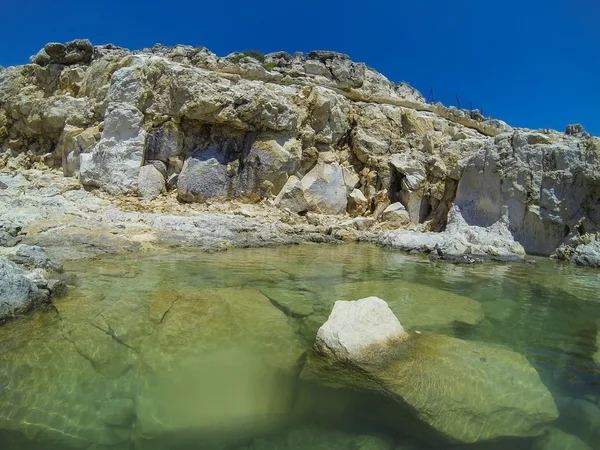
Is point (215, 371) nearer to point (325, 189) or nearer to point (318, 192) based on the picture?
point (318, 192)

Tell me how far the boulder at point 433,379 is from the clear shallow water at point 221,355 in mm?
178

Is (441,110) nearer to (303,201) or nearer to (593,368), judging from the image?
(303,201)

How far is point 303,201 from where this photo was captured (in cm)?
2248

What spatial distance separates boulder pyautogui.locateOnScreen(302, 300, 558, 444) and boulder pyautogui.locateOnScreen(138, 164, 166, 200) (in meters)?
17.3

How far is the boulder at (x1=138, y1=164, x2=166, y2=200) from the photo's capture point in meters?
19.9

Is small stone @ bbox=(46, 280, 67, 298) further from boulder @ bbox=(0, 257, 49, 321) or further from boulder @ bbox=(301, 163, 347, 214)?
boulder @ bbox=(301, 163, 347, 214)

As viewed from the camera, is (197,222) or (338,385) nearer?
(338,385)

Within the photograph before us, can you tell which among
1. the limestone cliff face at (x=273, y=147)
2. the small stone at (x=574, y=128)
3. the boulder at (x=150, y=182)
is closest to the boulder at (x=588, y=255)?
the limestone cliff face at (x=273, y=147)

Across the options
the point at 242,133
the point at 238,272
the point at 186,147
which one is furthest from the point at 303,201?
the point at 238,272

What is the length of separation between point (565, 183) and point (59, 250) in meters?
21.2

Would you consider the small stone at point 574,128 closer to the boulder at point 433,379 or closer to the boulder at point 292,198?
the boulder at point 292,198

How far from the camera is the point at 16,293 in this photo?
19.0 ft

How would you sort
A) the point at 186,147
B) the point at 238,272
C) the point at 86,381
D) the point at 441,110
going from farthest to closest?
the point at 441,110 < the point at 186,147 < the point at 238,272 < the point at 86,381

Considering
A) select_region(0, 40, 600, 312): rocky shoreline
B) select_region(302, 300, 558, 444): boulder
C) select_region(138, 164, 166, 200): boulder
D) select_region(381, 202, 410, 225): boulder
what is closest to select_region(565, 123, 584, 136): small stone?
select_region(0, 40, 600, 312): rocky shoreline
